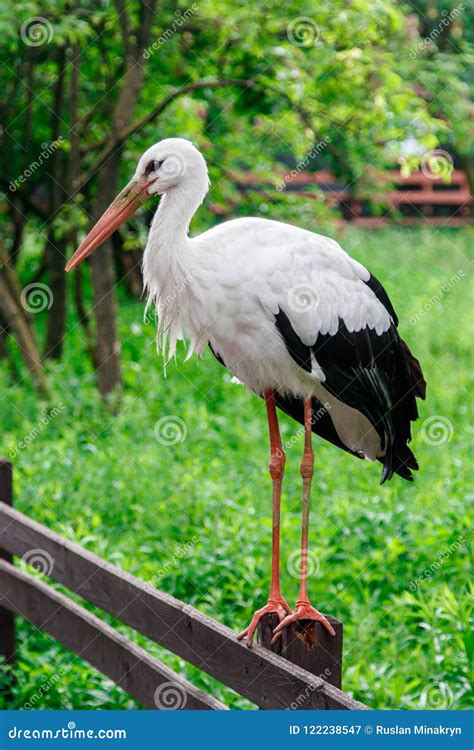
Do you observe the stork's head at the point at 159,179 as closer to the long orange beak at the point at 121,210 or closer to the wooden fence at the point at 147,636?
the long orange beak at the point at 121,210

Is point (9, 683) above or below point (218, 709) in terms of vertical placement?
below

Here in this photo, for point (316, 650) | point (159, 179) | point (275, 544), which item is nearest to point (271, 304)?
point (159, 179)

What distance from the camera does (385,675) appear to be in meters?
4.20

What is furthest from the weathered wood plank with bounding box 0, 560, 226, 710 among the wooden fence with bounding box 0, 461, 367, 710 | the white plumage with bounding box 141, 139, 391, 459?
the white plumage with bounding box 141, 139, 391, 459

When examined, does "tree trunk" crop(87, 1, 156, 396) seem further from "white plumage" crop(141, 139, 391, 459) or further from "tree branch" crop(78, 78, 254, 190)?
"white plumage" crop(141, 139, 391, 459)

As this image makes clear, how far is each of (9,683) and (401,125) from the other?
4708 millimetres

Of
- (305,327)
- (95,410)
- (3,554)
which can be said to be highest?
(305,327)

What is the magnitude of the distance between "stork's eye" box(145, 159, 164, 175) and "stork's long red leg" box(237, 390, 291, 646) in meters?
0.79

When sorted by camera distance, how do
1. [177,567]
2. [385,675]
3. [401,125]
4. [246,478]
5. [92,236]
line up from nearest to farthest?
[92,236], [385,675], [177,567], [246,478], [401,125]

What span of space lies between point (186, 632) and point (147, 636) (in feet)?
0.97

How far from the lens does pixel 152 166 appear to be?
319 cm

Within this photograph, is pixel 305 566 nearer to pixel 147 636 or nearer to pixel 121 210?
pixel 147 636

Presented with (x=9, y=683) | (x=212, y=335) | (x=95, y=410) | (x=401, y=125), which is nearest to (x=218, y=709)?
(x=212, y=335)

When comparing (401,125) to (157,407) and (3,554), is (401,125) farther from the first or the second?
(3,554)
